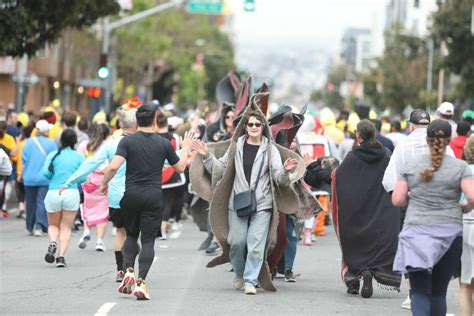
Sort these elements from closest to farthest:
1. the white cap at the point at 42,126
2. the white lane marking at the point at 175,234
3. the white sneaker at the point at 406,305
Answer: the white sneaker at the point at 406,305 → the white cap at the point at 42,126 → the white lane marking at the point at 175,234

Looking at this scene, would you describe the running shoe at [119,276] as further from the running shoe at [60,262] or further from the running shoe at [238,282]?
the running shoe at [60,262]

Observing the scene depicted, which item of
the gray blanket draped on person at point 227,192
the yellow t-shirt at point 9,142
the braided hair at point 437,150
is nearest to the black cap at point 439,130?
the braided hair at point 437,150

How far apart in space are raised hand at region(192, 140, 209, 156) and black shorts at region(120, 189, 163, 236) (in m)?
0.70

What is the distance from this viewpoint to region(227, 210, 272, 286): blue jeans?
12.4 m

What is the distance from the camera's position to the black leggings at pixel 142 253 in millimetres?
11883

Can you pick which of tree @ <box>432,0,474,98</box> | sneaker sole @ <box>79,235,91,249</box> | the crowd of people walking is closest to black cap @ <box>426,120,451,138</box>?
the crowd of people walking

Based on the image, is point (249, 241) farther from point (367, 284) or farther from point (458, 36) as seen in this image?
point (458, 36)

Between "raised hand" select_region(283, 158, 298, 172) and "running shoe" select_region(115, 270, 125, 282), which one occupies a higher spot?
"raised hand" select_region(283, 158, 298, 172)

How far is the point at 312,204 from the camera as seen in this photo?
13250 mm

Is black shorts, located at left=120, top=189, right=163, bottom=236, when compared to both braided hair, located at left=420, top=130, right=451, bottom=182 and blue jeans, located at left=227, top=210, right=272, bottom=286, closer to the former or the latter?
blue jeans, located at left=227, top=210, right=272, bottom=286

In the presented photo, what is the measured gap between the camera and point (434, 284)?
9164 mm

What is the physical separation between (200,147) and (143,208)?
0.98 meters

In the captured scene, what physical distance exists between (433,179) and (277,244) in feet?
14.2

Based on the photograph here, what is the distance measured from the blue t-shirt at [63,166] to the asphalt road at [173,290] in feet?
A: 3.24
